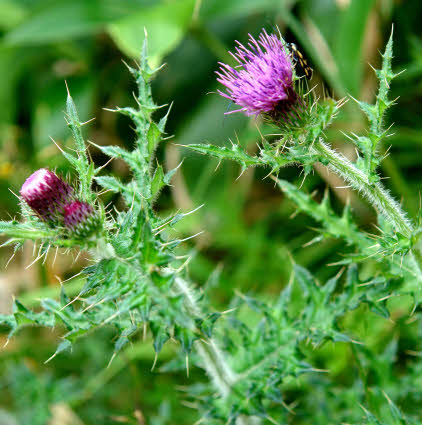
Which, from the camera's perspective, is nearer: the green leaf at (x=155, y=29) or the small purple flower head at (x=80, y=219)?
the small purple flower head at (x=80, y=219)

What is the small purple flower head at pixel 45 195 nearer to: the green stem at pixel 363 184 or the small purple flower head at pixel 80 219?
the small purple flower head at pixel 80 219

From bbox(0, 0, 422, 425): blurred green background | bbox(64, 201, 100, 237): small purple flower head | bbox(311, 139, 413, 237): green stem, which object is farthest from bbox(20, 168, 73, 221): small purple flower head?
bbox(0, 0, 422, 425): blurred green background

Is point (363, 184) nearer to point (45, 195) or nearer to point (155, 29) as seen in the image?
point (45, 195)

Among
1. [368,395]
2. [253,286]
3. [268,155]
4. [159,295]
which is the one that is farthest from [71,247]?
[253,286]

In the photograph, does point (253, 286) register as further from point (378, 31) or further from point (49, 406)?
point (378, 31)

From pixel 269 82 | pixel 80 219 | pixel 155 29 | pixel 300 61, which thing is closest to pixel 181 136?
pixel 155 29

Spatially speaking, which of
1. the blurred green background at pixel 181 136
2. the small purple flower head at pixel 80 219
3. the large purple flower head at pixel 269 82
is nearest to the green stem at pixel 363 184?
the large purple flower head at pixel 269 82
